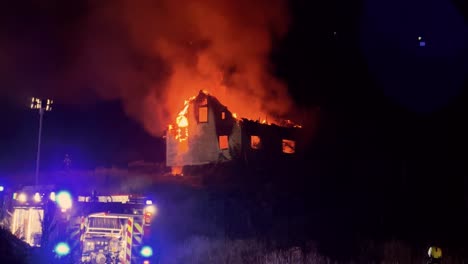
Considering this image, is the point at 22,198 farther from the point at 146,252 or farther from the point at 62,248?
the point at 146,252

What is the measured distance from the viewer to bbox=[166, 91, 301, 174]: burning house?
33.0 m

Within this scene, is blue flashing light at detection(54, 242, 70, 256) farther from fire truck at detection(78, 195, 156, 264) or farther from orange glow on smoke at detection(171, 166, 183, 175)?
orange glow on smoke at detection(171, 166, 183, 175)

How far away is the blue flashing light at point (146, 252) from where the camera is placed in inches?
443

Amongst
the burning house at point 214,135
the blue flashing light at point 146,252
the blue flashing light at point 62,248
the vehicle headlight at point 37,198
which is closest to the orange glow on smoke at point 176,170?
the burning house at point 214,135

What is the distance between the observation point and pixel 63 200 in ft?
38.3

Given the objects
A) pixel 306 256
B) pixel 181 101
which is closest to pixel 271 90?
pixel 181 101

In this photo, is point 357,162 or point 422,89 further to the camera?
point 422,89

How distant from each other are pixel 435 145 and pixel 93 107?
35919 mm

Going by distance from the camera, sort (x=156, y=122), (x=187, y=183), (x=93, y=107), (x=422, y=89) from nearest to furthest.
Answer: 1. (x=187, y=183)
2. (x=422, y=89)
3. (x=156, y=122)
4. (x=93, y=107)

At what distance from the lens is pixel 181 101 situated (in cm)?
3738

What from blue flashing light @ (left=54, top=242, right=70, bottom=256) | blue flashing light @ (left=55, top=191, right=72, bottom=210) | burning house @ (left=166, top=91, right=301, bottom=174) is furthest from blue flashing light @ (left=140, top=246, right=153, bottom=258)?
burning house @ (left=166, top=91, right=301, bottom=174)

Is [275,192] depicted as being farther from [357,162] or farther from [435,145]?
[435,145]

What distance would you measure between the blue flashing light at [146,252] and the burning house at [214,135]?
20.5 meters

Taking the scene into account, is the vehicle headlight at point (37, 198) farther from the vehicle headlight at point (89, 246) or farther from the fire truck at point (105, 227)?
the vehicle headlight at point (89, 246)
